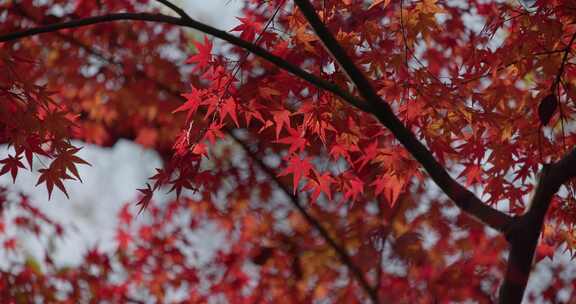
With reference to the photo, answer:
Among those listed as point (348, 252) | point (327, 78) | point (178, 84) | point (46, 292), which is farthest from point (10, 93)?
point (178, 84)

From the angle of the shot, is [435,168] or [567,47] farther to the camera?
[567,47]

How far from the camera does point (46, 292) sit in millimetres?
6789

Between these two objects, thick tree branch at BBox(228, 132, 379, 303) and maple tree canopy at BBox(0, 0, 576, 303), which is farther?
thick tree branch at BBox(228, 132, 379, 303)

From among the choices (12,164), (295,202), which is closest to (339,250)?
(295,202)

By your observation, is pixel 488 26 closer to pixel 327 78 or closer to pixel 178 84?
pixel 327 78

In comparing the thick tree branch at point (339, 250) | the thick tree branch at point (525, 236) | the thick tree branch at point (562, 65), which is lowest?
the thick tree branch at point (525, 236)

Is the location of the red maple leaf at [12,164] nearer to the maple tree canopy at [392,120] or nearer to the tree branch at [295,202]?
the maple tree canopy at [392,120]

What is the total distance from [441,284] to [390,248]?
2.72 ft

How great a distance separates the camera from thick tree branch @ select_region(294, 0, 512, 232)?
2781 millimetres

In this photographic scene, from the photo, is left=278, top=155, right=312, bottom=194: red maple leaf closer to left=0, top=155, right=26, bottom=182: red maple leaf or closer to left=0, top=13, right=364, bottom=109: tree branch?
left=0, top=13, right=364, bottom=109: tree branch

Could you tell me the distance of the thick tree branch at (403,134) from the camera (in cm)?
278

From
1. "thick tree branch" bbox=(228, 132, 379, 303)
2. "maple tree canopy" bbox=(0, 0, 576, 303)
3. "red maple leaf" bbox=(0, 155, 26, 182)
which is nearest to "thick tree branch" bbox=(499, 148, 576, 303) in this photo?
"maple tree canopy" bbox=(0, 0, 576, 303)

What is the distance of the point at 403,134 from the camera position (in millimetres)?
2920

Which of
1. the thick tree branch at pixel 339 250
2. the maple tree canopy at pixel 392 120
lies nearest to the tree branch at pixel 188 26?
the maple tree canopy at pixel 392 120
